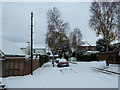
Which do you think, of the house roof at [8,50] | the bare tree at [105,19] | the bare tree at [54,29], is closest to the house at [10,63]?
the house roof at [8,50]

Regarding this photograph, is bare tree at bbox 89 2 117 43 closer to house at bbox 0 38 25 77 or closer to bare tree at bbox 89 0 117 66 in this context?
bare tree at bbox 89 0 117 66

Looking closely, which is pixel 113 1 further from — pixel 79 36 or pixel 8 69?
pixel 79 36

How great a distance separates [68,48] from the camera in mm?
90562

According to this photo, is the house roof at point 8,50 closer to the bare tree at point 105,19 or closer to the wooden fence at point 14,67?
the wooden fence at point 14,67

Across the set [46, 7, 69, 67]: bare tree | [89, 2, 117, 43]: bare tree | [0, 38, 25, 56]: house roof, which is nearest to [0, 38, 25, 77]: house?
[0, 38, 25, 56]: house roof

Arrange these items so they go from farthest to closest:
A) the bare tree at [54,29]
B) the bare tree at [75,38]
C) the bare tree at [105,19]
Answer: the bare tree at [75,38] → the bare tree at [54,29] → the bare tree at [105,19]

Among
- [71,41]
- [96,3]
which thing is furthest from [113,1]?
[71,41]

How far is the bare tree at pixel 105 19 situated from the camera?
3441cm

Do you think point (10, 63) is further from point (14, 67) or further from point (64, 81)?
point (64, 81)

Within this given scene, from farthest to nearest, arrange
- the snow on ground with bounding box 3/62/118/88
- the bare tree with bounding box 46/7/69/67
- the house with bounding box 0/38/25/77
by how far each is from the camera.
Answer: the bare tree with bounding box 46/7/69/67 → the house with bounding box 0/38/25/77 → the snow on ground with bounding box 3/62/118/88

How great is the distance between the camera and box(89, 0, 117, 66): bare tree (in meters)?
34.4

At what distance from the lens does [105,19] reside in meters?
34.6

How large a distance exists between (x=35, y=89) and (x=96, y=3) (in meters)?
24.9

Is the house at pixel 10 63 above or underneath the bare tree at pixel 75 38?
underneath
